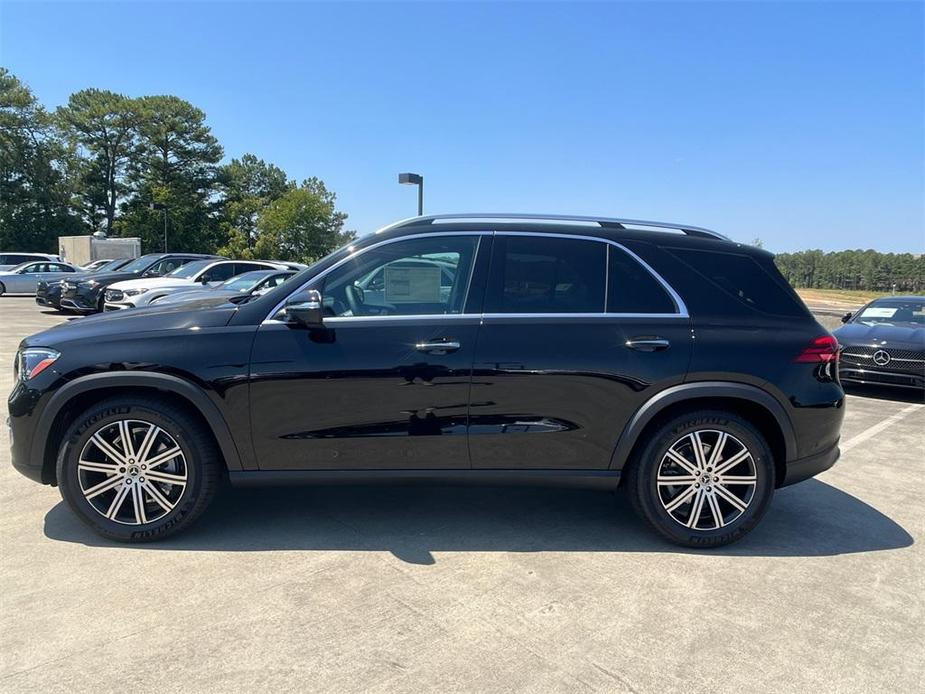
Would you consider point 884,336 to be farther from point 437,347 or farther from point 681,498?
point 437,347

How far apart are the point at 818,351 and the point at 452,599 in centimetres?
249

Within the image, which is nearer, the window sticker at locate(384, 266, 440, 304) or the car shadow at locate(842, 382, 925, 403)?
the window sticker at locate(384, 266, 440, 304)

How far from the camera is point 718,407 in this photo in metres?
3.60

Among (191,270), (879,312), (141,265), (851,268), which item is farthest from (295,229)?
(851,268)

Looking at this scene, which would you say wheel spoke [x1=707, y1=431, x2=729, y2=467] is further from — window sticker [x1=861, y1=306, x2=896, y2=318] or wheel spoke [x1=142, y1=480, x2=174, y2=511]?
window sticker [x1=861, y1=306, x2=896, y2=318]

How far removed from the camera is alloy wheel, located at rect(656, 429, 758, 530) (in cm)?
356

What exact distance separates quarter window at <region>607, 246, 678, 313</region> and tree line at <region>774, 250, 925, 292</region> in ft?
427

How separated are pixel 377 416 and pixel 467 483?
64 centimetres

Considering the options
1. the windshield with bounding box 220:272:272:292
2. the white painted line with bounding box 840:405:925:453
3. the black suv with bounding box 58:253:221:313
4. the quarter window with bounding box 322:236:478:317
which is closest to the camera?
the quarter window with bounding box 322:236:478:317

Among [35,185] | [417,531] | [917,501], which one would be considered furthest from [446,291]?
[35,185]

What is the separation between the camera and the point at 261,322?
342 cm

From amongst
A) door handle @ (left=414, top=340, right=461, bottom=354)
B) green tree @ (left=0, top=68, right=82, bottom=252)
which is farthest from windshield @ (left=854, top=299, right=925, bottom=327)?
green tree @ (left=0, top=68, right=82, bottom=252)

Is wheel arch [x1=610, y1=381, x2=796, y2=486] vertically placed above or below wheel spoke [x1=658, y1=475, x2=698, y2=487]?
above

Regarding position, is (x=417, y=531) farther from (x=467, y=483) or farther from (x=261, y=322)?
(x=261, y=322)
